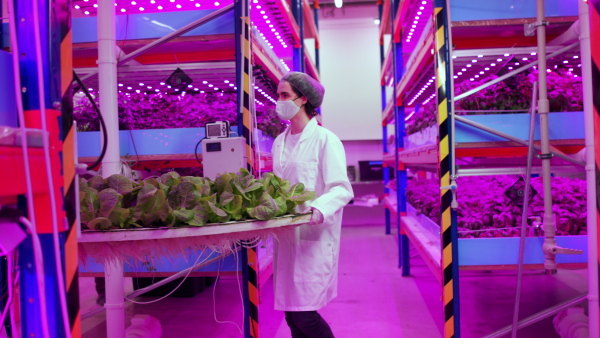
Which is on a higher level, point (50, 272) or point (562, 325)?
point (50, 272)

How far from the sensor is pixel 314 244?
2.31m

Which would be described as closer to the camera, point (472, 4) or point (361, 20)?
point (472, 4)

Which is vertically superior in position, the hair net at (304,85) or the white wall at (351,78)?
the white wall at (351,78)

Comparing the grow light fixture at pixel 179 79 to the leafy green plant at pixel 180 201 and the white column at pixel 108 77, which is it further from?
the leafy green plant at pixel 180 201

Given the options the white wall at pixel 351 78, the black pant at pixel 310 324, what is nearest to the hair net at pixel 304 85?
the black pant at pixel 310 324

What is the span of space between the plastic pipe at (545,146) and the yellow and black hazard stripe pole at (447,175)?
0.47 meters

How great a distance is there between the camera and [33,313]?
1.14 meters

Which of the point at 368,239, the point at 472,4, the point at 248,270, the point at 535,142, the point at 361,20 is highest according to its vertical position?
the point at 361,20

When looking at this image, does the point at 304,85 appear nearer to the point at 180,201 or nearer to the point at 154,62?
the point at 180,201

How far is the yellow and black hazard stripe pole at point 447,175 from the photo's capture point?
2.71 metres

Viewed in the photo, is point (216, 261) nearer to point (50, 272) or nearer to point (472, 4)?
point (50, 272)

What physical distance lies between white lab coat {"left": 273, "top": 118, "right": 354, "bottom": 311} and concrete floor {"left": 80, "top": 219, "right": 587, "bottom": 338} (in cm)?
93

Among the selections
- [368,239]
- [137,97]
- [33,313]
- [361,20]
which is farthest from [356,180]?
[33,313]

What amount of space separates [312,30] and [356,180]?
367 centimetres
